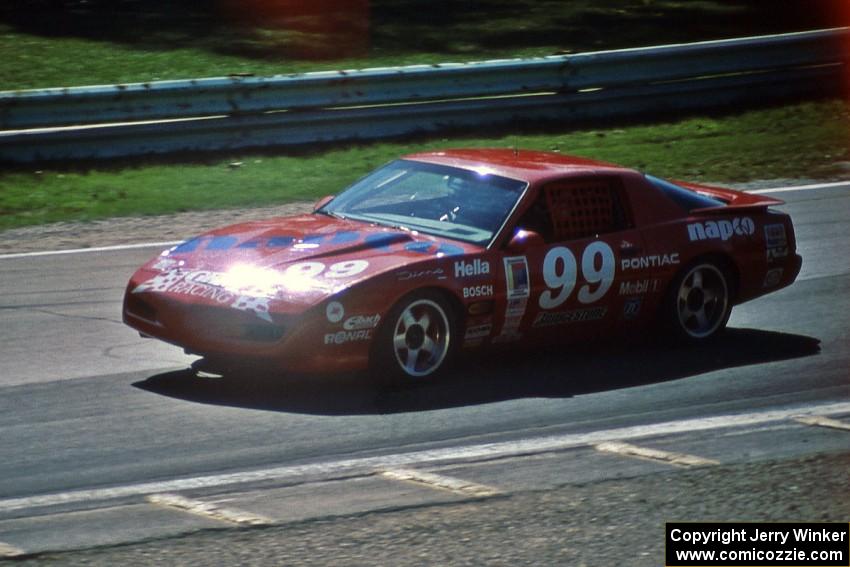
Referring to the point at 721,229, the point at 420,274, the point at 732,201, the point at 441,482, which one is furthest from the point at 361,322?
the point at 732,201

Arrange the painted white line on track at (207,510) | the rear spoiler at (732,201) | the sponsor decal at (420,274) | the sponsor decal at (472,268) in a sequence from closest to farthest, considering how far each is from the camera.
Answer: the painted white line on track at (207,510) → the sponsor decal at (420,274) → the sponsor decal at (472,268) → the rear spoiler at (732,201)

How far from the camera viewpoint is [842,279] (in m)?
11.5

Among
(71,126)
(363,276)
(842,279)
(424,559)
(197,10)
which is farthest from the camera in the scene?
(197,10)

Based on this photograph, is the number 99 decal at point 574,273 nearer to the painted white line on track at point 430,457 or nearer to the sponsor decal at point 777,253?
the painted white line on track at point 430,457

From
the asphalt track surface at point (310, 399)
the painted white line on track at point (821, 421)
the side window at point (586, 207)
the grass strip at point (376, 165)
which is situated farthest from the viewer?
the grass strip at point (376, 165)

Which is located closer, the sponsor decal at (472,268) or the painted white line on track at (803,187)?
the sponsor decal at (472,268)

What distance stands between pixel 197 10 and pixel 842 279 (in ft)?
Result: 44.2

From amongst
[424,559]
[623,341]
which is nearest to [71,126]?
[623,341]

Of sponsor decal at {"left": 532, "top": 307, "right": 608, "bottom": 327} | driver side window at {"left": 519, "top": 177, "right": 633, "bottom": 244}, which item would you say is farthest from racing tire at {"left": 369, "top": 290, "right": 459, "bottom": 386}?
driver side window at {"left": 519, "top": 177, "right": 633, "bottom": 244}

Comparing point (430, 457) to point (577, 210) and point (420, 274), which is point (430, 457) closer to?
point (420, 274)

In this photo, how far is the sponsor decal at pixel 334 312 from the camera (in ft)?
25.4

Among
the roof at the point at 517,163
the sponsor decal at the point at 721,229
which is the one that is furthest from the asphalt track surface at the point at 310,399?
the roof at the point at 517,163

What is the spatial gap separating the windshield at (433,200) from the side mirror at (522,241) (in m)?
0.13

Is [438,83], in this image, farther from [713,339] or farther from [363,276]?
[363,276]
